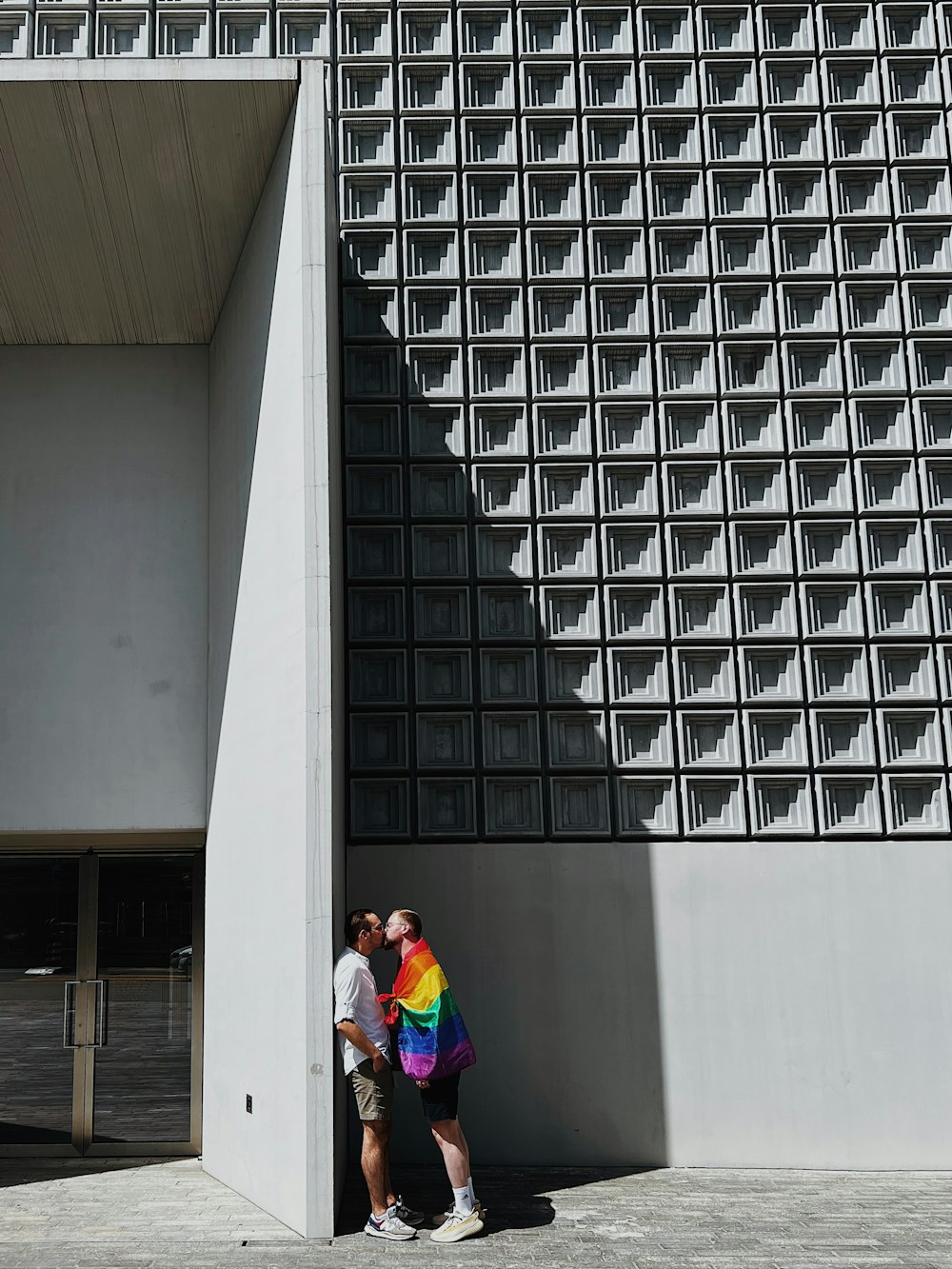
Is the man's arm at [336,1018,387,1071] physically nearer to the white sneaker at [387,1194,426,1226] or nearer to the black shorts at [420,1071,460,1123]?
the black shorts at [420,1071,460,1123]

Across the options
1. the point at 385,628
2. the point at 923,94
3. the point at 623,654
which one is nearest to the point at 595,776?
the point at 623,654

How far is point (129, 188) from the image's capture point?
7.68 meters

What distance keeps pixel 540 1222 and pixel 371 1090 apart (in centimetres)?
119

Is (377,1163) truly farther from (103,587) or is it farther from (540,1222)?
(103,587)

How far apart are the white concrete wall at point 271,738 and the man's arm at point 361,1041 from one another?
0.09 m

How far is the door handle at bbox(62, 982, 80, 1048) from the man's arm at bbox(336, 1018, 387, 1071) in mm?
2916

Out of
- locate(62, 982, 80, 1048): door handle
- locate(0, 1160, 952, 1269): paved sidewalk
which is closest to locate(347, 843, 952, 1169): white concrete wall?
locate(0, 1160, 952, 1269): paved sidewalk

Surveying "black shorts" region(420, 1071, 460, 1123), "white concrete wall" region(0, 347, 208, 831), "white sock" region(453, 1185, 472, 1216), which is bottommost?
"white sock" region(453, 1185, 472, 1216)

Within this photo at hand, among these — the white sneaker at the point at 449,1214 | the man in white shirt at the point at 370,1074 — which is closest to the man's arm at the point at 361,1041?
the man in white shirt at the point at 370,1074

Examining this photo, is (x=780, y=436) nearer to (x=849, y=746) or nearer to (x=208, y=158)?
(x=849, y=746)

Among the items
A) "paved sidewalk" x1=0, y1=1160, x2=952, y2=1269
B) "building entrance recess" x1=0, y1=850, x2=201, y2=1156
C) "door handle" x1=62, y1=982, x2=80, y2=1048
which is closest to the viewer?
"paved sidewalk" x1=0, y1=1160, x2=952, y2=1269

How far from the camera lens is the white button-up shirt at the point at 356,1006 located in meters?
6.39

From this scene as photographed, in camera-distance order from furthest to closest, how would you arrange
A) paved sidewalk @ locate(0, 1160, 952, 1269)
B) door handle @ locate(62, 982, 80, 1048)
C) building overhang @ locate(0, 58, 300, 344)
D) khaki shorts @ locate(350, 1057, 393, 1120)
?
door handle @ locate(62, 982, 80, 1048), building overhang @ locate(0, 58, 300, 344), khaki shorts @ locate(350, 1057, 393, 1120), paved sidewalk @ locate(0, 1160, 952, 1269)

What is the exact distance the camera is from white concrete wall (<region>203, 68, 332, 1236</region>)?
251 inches
